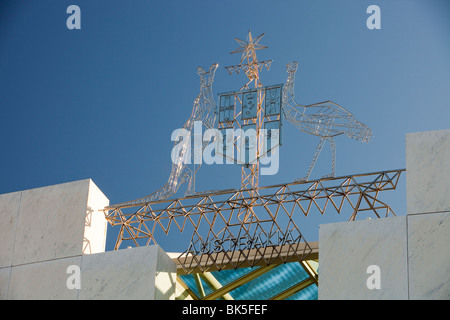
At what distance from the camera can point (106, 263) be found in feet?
65.9

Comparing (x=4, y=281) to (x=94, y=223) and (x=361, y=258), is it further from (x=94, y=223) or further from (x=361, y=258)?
(x=361, y=258)

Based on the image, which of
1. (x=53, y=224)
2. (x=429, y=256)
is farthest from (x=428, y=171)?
(x=53, y=224)

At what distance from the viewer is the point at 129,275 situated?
19719 millimetres

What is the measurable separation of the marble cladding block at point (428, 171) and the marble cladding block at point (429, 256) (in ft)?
0.78

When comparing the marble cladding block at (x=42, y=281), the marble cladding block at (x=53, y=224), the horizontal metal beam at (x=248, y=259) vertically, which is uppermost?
the marble cladding block at (x=53, y=224)

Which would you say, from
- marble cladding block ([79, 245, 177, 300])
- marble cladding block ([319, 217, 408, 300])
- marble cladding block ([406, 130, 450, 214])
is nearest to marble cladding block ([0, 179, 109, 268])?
marble cladding block ([79, 245, 177, 300])

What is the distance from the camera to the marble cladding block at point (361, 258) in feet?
57.5

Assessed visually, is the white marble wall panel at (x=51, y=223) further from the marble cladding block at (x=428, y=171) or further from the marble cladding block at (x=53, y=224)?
the marble cladding block at (x=428, y=171)

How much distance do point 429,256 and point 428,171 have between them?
176 centimetres

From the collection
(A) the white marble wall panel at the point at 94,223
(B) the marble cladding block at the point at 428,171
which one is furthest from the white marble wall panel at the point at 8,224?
(B) the marble cladding block at the point at 428,171
